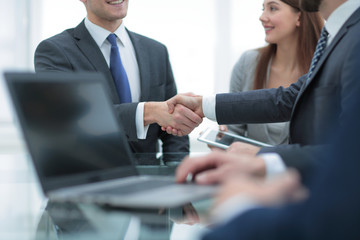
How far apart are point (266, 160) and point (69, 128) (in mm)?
493

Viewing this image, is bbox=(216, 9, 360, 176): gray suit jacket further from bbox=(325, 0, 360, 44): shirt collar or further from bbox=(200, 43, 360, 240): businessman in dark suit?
bbox=(200, 43, 360, 240): businessman in dark suit

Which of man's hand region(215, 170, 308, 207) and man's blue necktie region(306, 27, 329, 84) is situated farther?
man's blue necktie region(306, 27, 329, 84)

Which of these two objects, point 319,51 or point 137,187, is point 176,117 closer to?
point 319,51

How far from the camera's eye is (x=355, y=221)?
0.53 meters

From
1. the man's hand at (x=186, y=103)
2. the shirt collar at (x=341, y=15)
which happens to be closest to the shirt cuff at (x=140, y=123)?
the man's hand at (x=186, y=103)

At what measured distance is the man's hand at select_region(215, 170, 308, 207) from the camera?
62 cm

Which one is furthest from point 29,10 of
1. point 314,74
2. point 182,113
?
point 314,74

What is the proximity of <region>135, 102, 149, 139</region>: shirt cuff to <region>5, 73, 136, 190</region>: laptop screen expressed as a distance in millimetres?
935

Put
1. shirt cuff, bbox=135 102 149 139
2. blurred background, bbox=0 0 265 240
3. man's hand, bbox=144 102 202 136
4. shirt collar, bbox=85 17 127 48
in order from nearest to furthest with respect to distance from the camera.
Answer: shirt cuff, bbox=135 102 149 139, man's hand, bbox=144 102 202 136, shirt collar, bbox=85 17 127 48, blurred background, bbox=0 0 265 240

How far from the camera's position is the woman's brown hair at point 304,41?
3123 millimetres

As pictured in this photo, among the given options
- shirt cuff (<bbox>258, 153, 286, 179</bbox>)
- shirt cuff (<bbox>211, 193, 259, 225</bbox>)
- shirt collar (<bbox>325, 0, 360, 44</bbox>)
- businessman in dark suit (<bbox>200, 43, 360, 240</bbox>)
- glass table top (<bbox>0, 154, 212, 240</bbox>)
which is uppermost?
shirt collar (<bbox>325, 0, 360, 44</bbox>)

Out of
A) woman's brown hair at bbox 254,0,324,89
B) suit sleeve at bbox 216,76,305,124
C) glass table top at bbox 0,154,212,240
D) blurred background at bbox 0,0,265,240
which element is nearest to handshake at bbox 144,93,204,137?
suit sleeve at bbox 216,76,305,124

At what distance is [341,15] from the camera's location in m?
1.50

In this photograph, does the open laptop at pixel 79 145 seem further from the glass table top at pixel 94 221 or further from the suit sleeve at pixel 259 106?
the suit sleeve at pixel 259 106
